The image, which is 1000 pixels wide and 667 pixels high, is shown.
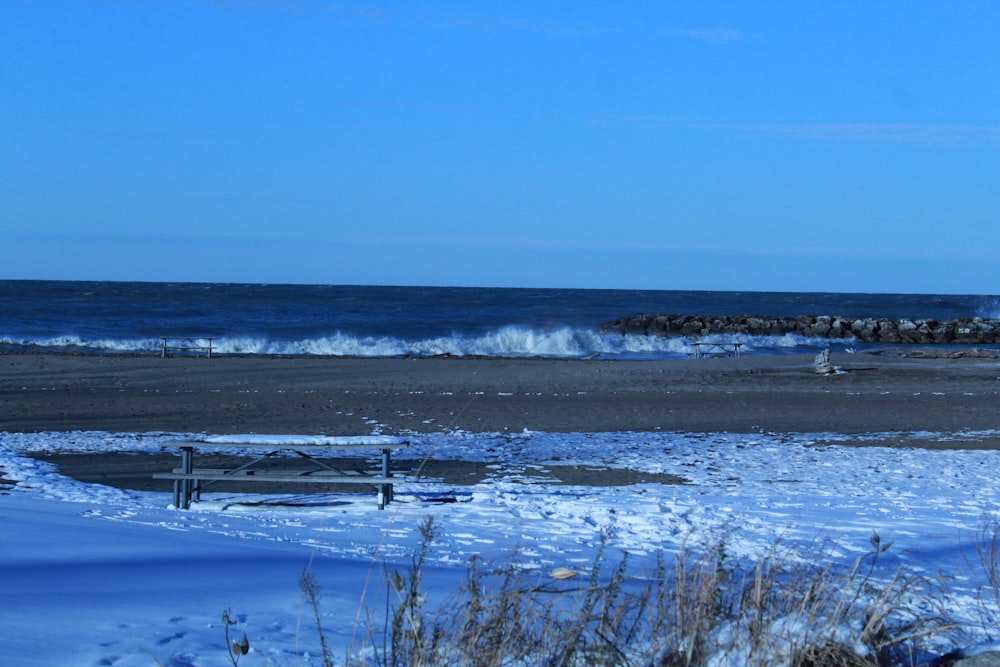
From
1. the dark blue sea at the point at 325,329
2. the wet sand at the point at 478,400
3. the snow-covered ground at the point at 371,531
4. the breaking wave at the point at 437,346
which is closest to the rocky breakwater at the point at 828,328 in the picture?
the dark blue sea at the point at 325,329

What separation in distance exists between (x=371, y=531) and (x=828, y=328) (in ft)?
174

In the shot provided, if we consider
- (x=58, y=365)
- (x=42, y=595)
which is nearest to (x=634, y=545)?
(x=42, y=595)

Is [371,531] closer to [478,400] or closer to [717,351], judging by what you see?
[478,400]

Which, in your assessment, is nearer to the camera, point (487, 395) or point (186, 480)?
point (186, 480)

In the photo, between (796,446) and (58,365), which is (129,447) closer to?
(796,446)

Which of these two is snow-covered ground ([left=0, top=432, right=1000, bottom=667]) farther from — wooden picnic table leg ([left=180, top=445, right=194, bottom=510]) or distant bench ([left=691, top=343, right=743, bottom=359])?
distant bench ([left=691, top=343, right=743, bottom=359])

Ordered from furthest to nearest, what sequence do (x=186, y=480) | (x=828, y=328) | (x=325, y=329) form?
(x=828, y=328) → (x=325, y=329) → (x=186, y=480)

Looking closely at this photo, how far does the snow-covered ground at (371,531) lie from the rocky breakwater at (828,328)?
1746 inches

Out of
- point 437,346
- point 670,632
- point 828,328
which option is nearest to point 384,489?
point 670,632

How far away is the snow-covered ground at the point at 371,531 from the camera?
14.3 ft

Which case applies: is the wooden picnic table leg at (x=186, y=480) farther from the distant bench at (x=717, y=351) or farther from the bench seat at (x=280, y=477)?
the distant bench at (x=717, y=351)

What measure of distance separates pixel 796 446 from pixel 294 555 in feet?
30.8

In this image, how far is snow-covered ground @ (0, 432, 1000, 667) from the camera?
4.37 m

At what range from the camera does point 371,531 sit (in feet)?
25.1
